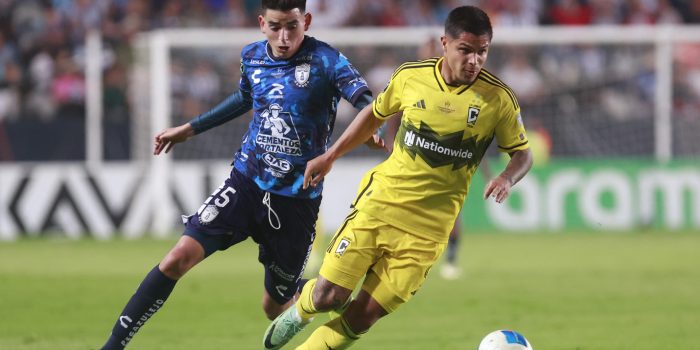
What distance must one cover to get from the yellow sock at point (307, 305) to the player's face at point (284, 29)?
1539 mm

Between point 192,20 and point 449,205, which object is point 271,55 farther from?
point 192,20

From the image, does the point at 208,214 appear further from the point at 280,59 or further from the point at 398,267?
the point at 398,267

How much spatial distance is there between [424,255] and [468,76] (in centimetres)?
108

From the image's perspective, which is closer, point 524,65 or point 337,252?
point 337,252

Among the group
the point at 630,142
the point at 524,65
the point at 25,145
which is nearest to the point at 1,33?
the point at 25,145

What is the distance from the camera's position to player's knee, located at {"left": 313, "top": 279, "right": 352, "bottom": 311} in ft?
23.4

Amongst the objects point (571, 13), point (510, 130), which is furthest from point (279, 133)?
point (571, 13)

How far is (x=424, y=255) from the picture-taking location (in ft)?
23.6

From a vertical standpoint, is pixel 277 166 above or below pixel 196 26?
above

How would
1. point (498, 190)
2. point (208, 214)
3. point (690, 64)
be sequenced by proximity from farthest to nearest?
point (690, 64)
point (208, 214)
point (498, 190)

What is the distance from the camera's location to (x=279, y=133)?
7.86 m

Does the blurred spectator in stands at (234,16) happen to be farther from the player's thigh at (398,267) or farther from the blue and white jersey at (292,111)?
the player's thigh at (398,267)

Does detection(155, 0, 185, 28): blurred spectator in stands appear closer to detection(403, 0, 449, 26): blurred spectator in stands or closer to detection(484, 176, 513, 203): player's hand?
detection(403, 0, 449, 26): blurred spectator in stands

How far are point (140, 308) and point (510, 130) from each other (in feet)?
8.20
